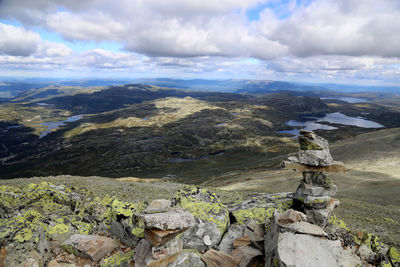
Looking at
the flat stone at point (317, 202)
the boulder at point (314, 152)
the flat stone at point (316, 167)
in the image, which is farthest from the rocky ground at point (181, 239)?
the boulder at point (314, 152)

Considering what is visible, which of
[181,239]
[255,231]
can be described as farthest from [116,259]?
[255,231]

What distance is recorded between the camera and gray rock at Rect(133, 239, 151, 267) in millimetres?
10906

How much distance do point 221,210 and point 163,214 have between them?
625 centimetres

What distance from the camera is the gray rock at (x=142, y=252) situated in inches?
429

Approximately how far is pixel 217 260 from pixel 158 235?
3.76 meters

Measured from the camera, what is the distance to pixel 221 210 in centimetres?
1599

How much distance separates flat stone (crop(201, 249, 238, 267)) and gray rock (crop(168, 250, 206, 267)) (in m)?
0.28

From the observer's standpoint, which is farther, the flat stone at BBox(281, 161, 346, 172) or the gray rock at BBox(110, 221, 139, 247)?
the flat stone at BBox(281, 161, 346, 172)

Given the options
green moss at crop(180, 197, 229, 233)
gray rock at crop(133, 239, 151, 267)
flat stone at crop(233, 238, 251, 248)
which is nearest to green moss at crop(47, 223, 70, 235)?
gray rock at crop(133, 239, 151, 267)

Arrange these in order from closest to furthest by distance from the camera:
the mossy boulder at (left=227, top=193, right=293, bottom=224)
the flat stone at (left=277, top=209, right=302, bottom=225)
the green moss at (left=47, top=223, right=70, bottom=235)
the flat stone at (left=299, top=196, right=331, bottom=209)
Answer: the flat stone at (left=277, top=209, right=302, bottom=225) < the green moss at (left=47, top=223, right=70, bottom=235) < the flat stone at (left=299, top=196, right=331, bottom=209) < the mossy boulder at (left=227, top=193, right=293, bottom=224)

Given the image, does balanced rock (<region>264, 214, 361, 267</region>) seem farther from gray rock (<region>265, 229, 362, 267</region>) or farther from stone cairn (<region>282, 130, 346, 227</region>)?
stone cairn (<region>282, 130, 346, 227</region>)

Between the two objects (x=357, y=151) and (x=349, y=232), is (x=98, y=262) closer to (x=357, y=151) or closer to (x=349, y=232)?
(x=349, y=232)

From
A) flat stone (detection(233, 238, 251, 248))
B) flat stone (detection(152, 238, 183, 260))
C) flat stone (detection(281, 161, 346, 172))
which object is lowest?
flat stone (detection(233, 238, 251, 248))

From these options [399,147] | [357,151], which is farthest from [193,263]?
[399,147]
